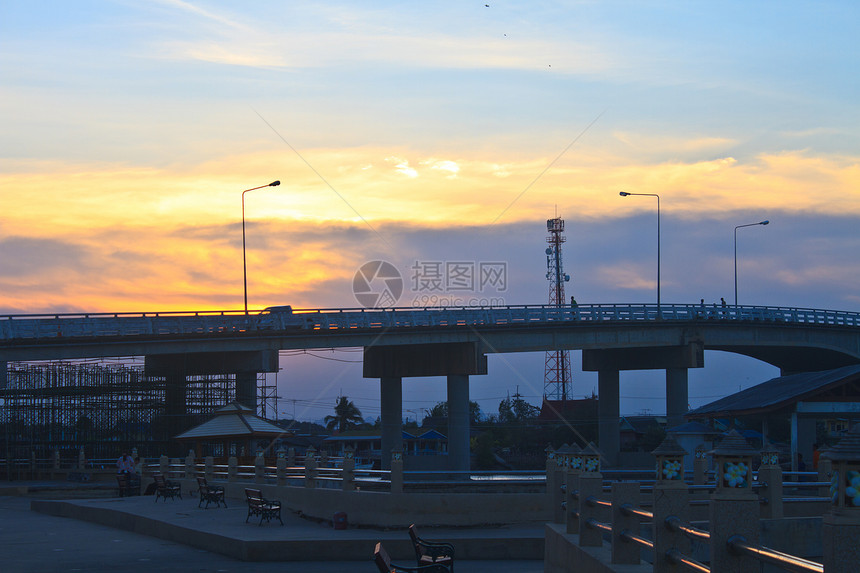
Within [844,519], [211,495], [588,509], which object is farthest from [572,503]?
[211,495]

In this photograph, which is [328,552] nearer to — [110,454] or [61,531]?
[61,531]

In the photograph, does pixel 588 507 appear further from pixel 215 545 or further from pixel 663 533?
pixel 215 545

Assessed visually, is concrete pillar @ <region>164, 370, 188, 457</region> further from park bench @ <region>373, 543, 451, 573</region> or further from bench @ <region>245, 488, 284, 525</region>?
park bench @ <region>373, 543, 451, 573</region>

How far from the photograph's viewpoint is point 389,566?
10297 mm

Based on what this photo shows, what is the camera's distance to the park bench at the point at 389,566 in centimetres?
951

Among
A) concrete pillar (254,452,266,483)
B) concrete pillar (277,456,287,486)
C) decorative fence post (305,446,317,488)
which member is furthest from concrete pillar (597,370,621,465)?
decorative fence post (305,446,317,488)

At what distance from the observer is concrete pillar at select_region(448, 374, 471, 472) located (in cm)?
5581

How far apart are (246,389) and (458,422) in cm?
1271

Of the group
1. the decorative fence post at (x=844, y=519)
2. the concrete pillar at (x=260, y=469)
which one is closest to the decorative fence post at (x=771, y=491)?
the decorative fence post at (x=844, y=519)

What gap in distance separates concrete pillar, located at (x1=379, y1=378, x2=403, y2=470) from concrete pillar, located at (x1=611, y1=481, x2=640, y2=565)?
164ft

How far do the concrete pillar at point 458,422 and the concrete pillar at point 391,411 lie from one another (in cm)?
365

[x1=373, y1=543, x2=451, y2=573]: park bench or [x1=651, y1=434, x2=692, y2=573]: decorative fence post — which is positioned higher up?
[x1=651, y1=434, x2=692, y2=573]: decorative fence post

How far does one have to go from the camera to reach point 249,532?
20672 millimetres

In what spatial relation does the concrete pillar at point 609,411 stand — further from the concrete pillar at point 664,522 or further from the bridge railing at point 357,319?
the concrete pillar at point 664,522
